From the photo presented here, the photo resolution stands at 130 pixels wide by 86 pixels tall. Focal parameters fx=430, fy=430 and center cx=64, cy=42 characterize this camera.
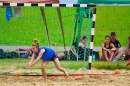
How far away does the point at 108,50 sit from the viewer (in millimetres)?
14148

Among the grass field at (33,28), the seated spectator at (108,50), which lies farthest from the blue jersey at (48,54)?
the seated spectator at (108,50)

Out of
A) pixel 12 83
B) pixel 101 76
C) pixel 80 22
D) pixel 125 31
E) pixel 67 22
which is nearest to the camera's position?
pixel 12 83

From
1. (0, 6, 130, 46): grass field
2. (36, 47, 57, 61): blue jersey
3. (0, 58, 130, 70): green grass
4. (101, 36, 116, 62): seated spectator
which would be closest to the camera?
(36, 47, 57, 61): blue jersey

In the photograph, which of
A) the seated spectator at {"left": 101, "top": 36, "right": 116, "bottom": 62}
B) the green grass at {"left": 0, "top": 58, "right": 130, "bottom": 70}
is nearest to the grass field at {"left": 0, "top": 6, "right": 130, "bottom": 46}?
the seated spectator at {"left": 101, "top": 36, "right": 116, "bottom": 62}

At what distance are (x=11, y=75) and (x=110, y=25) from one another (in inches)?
491

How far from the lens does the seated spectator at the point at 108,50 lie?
46.4 feet

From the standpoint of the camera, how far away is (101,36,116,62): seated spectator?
14.2 m

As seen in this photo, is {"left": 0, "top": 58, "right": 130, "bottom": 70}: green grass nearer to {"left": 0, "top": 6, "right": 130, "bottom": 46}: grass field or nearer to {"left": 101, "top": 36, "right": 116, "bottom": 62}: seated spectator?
{"left": 101, "top": 36, "right": 116, "bottom": 62}: seated spectator

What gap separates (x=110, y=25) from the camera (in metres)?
22.9

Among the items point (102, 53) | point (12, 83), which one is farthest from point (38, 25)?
point (12, 83)

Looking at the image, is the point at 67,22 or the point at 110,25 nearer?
the point at 67,22

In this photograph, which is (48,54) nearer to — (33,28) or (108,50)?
(108,50)

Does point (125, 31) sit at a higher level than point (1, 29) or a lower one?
lower

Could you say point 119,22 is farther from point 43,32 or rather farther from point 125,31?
point 43,32
